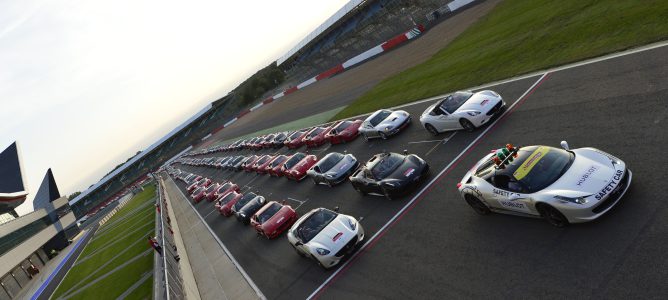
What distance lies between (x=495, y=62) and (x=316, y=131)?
46.7 feet

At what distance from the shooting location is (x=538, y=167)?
1003cm

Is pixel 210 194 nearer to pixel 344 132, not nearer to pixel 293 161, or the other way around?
pixel 293 161

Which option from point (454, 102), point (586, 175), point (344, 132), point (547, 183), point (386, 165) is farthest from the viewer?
point (344, 132)

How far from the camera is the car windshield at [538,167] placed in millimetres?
9625

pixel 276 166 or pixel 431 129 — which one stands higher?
pixel 276 166

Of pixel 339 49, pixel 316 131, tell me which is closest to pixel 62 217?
pixel 339 49

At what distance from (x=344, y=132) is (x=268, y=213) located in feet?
28.5

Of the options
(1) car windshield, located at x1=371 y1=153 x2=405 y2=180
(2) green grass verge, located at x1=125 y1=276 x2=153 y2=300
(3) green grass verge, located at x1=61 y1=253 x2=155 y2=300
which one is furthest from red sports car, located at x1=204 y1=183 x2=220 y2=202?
(1) car windshield, located at x1=371 y1=153 x2=405 y2=180

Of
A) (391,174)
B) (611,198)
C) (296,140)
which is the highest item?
(296,140)

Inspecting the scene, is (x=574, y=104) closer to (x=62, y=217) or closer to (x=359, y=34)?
(x=359, y=34)

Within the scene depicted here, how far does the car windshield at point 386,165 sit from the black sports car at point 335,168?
4457mm

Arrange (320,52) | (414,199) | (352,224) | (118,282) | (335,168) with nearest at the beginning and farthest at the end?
(352,224)
(414,199)
(335,168)
(118,282)
(320,52)

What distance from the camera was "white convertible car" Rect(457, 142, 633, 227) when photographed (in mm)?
8656

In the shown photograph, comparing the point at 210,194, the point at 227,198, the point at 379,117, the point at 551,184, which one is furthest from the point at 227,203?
the point at 551,184
